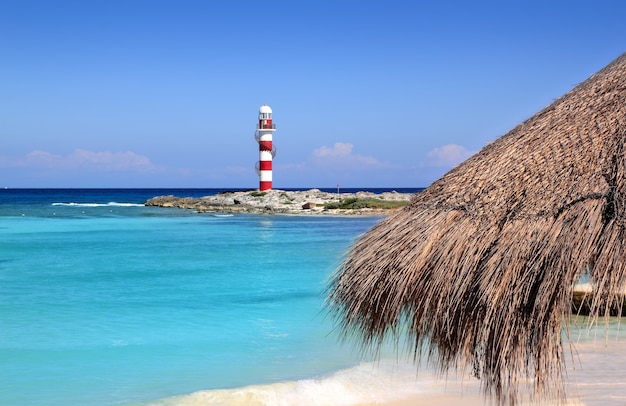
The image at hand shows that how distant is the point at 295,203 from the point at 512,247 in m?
34.1

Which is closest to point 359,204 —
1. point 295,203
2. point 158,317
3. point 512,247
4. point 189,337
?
point 295,203

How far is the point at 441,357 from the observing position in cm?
321

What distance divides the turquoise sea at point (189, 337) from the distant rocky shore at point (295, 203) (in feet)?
50.9

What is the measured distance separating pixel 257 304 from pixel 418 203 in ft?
28.6

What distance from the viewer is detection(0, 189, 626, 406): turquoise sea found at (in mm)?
6473

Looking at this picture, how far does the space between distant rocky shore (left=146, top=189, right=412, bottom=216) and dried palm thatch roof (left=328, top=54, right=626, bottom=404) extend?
95.6 ft

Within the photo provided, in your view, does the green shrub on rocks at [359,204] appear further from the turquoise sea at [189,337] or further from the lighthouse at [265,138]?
the turquoise sea at [189,337]

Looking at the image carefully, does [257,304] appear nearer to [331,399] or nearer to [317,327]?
[317,327]

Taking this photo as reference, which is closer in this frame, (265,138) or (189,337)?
(189,337)

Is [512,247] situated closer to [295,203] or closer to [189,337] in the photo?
[189,337]

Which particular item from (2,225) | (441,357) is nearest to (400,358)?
(441,357)

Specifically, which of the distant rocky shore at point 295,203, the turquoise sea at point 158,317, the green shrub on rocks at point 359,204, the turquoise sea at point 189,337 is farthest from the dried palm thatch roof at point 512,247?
the green shrub on rocks at point 359,204

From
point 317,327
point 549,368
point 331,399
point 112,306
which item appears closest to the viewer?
point 549,368

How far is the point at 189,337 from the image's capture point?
9.23m
